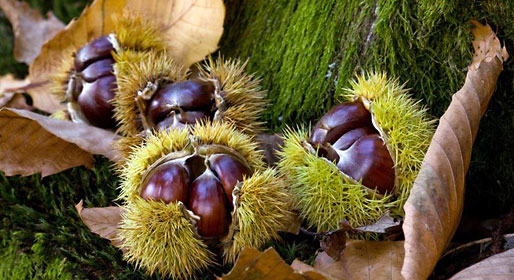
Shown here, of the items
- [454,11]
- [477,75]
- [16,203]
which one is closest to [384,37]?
[454,11]

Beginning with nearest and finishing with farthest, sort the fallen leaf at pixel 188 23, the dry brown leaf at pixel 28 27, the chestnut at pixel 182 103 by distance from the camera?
the chestnut at pixel 182 103 → the fallen leaf at pixel 188 23 → the dry brown leaf at pixel 28 27

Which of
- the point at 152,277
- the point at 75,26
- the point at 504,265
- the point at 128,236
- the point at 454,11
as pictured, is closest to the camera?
the point at 504,265

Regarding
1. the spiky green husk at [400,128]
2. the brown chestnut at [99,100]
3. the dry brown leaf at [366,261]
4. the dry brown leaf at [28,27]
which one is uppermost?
the spiky green husk at [400,128]

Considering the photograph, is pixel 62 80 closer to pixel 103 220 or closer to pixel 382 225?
pixel 103 220

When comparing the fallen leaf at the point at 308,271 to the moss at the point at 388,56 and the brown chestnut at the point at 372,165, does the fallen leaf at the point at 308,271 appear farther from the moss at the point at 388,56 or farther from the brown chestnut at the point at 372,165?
the moss at the point at 388,56

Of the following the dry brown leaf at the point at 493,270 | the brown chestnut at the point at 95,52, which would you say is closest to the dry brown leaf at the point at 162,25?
the brown chestnut at the point at 95,52

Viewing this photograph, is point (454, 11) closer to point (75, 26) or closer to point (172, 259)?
point (172, 259)

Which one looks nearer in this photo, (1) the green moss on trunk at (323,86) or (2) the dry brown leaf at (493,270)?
(2) the dry brown leaf at (493,270)
